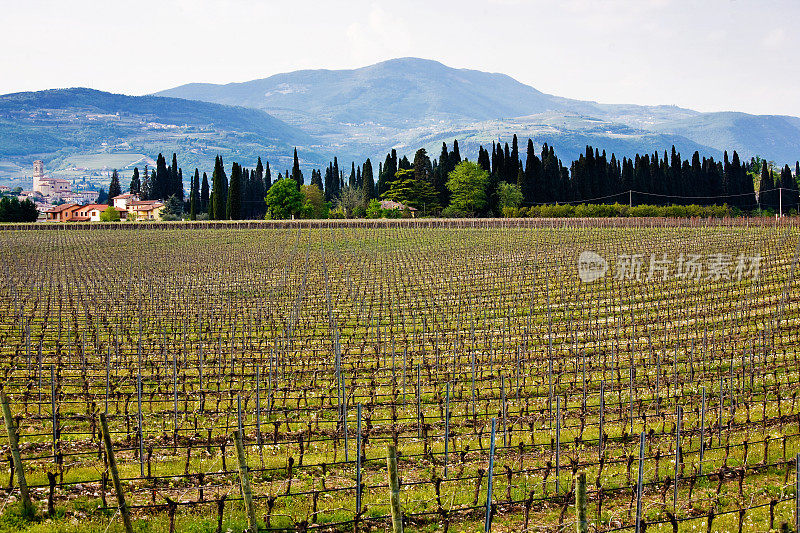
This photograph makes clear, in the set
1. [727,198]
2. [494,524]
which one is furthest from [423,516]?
[727,198]

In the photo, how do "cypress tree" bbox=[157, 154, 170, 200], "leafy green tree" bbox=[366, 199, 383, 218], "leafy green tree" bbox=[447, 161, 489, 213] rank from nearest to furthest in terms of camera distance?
1. "leafy green tree" bbox=[447, 161, 489, 213]
2. "leafy green tree" bbox=[366, 199, 383, 218]
3. "cypress tree" bbox=[157, 154, 170, 200]

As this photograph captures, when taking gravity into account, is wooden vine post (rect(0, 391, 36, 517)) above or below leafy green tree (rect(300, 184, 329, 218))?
below

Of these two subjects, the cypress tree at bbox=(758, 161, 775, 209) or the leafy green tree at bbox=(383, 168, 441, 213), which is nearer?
the leafy green tree at bbox=(383, 168, 441, 213)

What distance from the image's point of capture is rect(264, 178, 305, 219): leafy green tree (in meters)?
112

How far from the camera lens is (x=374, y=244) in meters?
65.5

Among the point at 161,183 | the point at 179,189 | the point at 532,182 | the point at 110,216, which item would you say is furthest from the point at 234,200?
the point at 161,183

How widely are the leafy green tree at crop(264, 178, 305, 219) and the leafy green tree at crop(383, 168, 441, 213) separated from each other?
14.3 m

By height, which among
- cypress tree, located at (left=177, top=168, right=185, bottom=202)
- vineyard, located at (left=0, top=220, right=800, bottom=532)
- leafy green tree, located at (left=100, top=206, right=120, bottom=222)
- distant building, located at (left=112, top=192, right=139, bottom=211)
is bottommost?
vineyard, located at (left=0, top=220, right=800, bottom=532)

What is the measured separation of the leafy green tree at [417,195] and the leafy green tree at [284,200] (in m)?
14.3

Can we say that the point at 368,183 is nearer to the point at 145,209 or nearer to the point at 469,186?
the point at 469,186

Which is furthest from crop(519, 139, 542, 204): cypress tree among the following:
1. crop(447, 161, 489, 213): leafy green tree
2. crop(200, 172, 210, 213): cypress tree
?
crop(200, 172, 210, 213): cypress tree

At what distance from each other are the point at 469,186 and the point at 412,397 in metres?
89.6

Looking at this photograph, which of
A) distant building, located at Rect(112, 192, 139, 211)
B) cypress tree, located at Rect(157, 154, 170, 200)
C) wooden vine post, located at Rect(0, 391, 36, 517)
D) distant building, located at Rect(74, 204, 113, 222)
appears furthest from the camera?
cypress tree, located at Rect(157, 154, 170, 200)

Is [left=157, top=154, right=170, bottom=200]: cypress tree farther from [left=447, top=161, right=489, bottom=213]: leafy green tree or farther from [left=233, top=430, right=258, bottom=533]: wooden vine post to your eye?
[left=233, top=430, right=258, bottom=533]: wooden vine post
